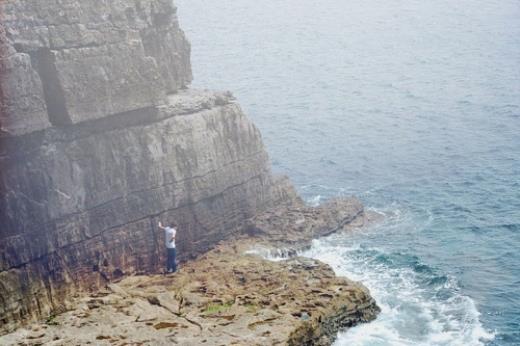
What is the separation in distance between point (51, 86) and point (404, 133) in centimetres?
3620

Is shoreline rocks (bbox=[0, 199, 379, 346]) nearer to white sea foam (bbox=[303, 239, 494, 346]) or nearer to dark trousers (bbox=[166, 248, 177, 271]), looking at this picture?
dark trousers (bbox=[166, 248, 177, 271])

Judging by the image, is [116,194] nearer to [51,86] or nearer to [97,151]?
[97,151]

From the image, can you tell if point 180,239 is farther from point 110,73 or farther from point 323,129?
point 323,129

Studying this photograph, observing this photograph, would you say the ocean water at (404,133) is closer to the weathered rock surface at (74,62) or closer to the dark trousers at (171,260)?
the dark trousers at (171,260)

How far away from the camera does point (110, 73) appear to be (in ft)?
104

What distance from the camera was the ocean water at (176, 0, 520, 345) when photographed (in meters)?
33.5

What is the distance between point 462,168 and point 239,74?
3909 cm

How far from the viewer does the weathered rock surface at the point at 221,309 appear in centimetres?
2627

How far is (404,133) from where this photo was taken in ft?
198

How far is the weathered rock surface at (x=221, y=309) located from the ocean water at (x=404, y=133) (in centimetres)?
177

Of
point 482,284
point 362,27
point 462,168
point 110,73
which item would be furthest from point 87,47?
point 362,27

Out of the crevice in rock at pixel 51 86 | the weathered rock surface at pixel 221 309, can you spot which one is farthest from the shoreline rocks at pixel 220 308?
the crevice in rock at pixel 51 86

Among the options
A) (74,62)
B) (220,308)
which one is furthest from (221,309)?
(74,62)

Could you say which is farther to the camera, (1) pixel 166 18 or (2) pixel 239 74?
(2) pixel 239 74
